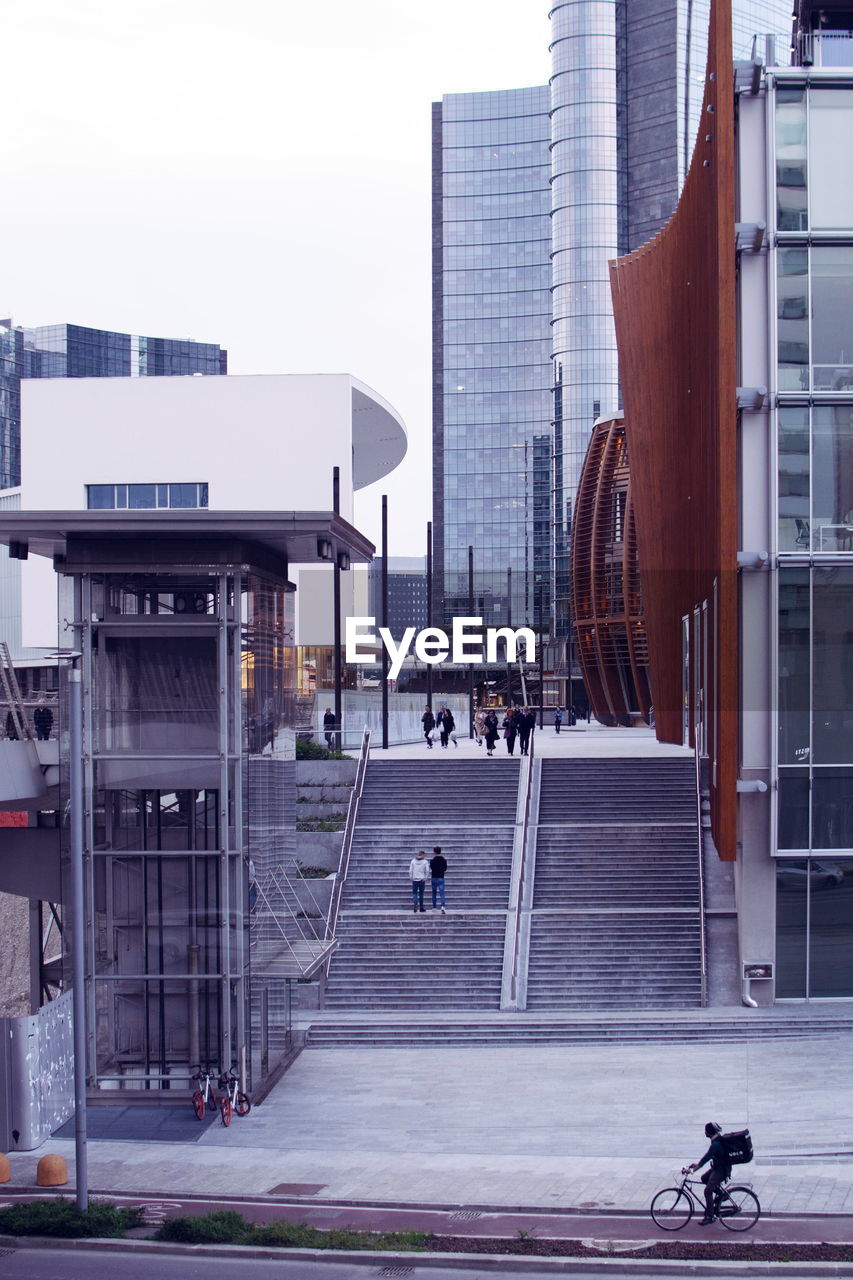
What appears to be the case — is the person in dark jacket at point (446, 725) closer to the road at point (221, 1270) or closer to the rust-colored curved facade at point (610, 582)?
the rust-colored curved facade at point (610, 582)

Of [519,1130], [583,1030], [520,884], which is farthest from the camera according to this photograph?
[520,884]

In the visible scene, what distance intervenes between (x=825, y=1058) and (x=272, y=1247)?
1086cm

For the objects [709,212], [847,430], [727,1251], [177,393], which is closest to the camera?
[727,1251]

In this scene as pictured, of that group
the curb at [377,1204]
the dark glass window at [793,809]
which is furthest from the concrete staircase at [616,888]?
the curb at [377,1204]

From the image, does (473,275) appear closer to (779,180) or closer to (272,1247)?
(779,180)

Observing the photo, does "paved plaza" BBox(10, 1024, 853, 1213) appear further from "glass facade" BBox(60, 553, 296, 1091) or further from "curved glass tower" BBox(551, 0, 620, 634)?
"curved glass tower" BBox(551, 0, 620, 634)

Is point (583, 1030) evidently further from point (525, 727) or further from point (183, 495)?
point (183, 495)

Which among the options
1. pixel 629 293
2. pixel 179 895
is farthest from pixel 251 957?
pixel 629 293

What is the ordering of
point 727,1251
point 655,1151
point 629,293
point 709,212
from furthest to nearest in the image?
1. point 629,293
2. point 709,212
3. point 655,1151
4. point 727,1251

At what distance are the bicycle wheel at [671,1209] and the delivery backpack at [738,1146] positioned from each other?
25.9 inches

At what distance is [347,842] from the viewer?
30750 mm

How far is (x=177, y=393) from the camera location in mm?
64875

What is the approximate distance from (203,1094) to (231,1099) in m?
0.38

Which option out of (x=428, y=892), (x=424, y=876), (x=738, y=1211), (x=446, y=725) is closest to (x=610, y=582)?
(x=446, y=725)
